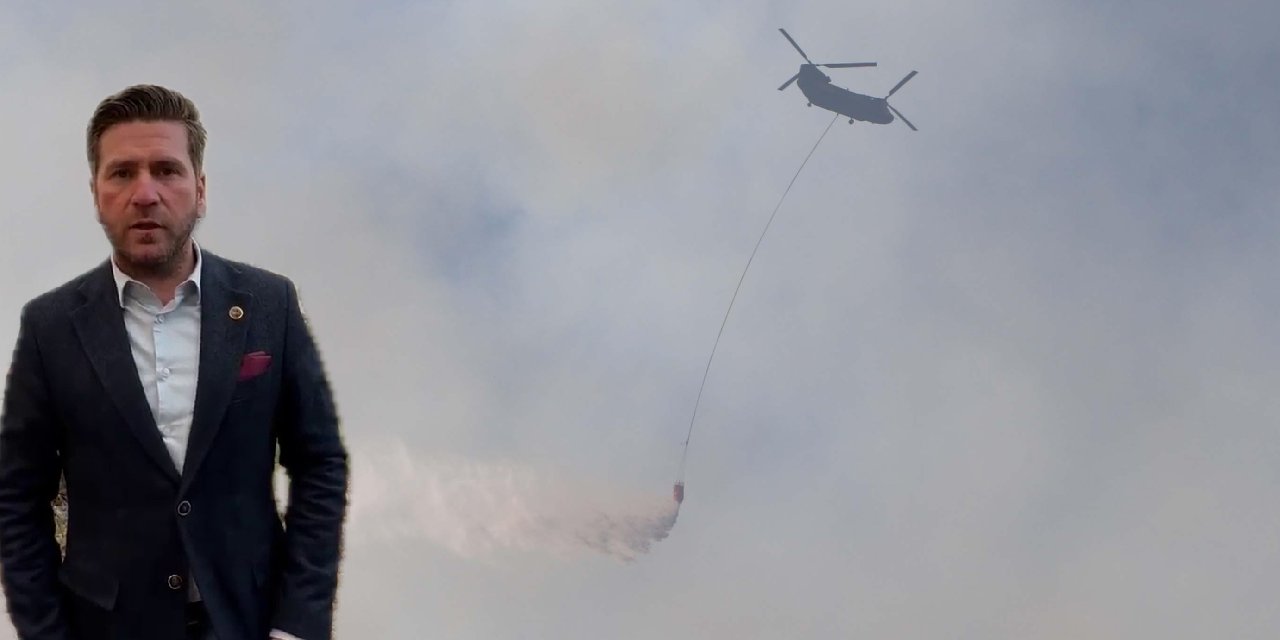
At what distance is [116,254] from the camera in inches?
50.4

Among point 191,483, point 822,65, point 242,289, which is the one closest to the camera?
point 191,483

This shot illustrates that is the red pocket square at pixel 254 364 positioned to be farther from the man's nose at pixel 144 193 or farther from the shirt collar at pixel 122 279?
the man's nose at pixel 144 193

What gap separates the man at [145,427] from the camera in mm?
1243

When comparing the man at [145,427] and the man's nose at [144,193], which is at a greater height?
the man's nose at [144,193]

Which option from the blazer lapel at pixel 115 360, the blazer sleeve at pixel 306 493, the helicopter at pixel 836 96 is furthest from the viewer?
the helicopter at pixel 836 96

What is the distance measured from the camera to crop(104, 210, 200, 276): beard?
125 cm

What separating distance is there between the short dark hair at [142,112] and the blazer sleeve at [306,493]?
269 millimetres

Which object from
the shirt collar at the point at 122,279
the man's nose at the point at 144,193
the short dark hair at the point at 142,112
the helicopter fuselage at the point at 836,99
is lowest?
the shirt collar at the point at 122,279

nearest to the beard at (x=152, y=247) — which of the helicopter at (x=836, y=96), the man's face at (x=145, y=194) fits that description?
the man's face at (x=145, y=194)

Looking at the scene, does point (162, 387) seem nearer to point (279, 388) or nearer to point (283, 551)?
point (279, 388)

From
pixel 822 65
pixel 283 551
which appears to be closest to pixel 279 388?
pixel 283 551

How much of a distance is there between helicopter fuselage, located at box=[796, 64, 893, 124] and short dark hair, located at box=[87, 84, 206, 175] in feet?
13.2

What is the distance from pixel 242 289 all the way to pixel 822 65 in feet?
13.4

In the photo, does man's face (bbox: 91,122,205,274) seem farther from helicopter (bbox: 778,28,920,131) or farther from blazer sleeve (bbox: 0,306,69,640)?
helicopter (bbox: 778,28,920,131)
